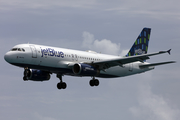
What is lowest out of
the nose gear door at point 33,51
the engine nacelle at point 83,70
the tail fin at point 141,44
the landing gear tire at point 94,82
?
the landing gear tire at point 94,82

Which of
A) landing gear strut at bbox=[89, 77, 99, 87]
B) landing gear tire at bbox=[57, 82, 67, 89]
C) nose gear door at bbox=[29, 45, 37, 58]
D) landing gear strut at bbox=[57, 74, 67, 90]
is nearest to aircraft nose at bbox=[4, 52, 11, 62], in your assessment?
nose gear door at bbox=[29, 45, 37, 58]

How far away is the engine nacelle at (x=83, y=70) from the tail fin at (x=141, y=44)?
14.6 meters

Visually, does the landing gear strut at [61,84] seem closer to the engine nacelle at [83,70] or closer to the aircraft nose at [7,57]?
the engine nacelle at [83,70]

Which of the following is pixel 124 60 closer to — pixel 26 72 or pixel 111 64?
pixel 111 64

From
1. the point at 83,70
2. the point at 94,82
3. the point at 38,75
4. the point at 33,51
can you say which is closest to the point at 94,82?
the point at 94,82

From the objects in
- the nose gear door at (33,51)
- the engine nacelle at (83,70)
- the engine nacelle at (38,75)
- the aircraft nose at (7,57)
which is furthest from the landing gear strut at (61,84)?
the aircraft nose at (7,57)

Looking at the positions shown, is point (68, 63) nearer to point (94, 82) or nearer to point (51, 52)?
point (51, 52)

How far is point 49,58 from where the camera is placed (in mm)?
44812

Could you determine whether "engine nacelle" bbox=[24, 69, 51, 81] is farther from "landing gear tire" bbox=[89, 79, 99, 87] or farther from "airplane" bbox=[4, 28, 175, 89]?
"landing gear tire" bbox=[89, 79, 99, 87]

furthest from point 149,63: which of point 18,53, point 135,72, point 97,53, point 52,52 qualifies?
point 18,53

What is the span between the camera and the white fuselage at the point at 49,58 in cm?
4291

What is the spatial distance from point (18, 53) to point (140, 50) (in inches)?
977

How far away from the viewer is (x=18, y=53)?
4291 cm

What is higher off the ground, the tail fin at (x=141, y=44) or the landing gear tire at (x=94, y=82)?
the tail fin at (x=141, y=44)
